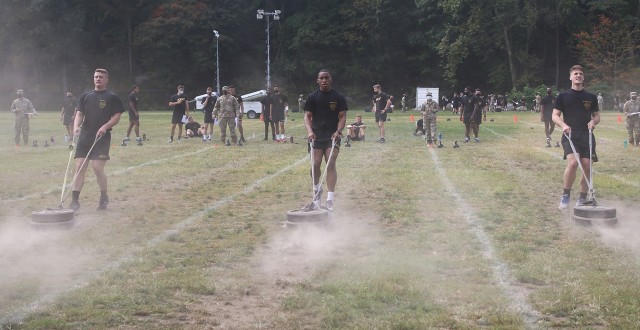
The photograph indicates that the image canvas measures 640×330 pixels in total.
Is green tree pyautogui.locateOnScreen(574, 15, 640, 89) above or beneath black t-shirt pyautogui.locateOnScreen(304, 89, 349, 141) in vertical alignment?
above

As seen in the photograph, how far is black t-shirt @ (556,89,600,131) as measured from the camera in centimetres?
1123

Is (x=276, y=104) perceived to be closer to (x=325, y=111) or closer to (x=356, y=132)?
(x=356, y=132)

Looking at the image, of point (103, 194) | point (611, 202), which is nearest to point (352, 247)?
point (103, 194)

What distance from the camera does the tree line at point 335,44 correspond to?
245 feet

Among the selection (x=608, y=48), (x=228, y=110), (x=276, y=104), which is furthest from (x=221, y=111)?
(x=608, y=48)

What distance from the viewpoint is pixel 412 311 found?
20.3ft

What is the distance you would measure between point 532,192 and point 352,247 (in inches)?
233

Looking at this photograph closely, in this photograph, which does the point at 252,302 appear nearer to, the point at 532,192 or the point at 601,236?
the point at 601,236

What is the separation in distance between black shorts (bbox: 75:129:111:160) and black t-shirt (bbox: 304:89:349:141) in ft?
10.2

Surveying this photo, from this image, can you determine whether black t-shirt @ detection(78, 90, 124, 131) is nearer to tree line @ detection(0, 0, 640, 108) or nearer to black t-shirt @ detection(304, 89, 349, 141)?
black t-shirt @ detection(304, 89, 349, 141)

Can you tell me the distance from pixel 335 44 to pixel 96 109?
236ft

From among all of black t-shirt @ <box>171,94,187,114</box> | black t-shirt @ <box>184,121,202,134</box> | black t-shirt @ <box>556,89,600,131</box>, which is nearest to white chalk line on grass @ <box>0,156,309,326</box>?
black t-shirt @ <box>556,89,600,131</box>

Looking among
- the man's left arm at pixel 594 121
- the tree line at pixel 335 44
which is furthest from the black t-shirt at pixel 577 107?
the tree line at pixel 335 44

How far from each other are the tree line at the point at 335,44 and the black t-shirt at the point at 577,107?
63.8 meters
